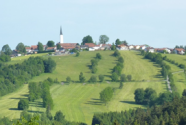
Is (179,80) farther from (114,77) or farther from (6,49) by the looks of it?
(6,49)

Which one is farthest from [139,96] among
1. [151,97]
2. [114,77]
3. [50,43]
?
[50,43]

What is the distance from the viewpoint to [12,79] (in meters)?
109

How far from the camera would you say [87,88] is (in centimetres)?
10494

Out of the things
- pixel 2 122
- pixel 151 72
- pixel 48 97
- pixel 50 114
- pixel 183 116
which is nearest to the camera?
pixel 183 116

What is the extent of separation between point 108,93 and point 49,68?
3578cm

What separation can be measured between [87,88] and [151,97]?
731 inches

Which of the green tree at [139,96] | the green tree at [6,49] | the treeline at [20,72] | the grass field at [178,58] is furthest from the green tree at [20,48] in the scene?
the green tree at [139,96]

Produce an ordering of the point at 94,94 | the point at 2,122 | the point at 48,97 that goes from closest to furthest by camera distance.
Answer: the point at 2,122
the point at 48,97
the point at 94,94

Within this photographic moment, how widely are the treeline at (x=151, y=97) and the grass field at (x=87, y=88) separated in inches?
69.5

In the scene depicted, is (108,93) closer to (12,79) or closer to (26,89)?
(26,89)

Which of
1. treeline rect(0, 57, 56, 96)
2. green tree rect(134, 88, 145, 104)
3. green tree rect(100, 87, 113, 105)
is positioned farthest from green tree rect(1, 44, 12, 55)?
green tree rect(134, 88, 145, 104)

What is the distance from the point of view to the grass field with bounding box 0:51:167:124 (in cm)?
8419

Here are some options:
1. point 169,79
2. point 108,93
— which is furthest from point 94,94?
point 169,79

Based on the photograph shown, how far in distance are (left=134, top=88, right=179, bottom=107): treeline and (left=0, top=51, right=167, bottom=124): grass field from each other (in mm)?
1766
